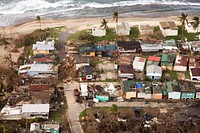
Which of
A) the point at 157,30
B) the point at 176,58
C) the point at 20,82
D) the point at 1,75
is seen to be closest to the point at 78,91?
the point at 20,82

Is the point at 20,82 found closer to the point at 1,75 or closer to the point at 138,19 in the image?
the point at 1,75

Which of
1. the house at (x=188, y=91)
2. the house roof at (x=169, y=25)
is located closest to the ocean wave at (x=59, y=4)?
the house roof at (x=169, y=25)

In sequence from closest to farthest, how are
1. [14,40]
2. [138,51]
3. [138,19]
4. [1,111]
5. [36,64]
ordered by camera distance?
1. [1,111]
2. [36,64]
3. [138,51]
4. [14,40]
5. [138,19]

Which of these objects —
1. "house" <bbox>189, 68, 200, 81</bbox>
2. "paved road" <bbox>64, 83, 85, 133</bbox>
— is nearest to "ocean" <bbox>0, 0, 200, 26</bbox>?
"house" <bbox>189, 68, 200, 81</bbox>

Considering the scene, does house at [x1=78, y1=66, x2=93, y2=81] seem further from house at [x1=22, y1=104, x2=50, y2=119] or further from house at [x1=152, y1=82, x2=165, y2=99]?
house at [x1=152, y1=82, x2=165, y2=99]

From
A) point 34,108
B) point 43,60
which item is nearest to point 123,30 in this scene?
point 43,60

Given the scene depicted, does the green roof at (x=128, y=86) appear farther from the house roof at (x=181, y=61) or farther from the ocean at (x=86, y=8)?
the ocean at (x=86, y=8)
